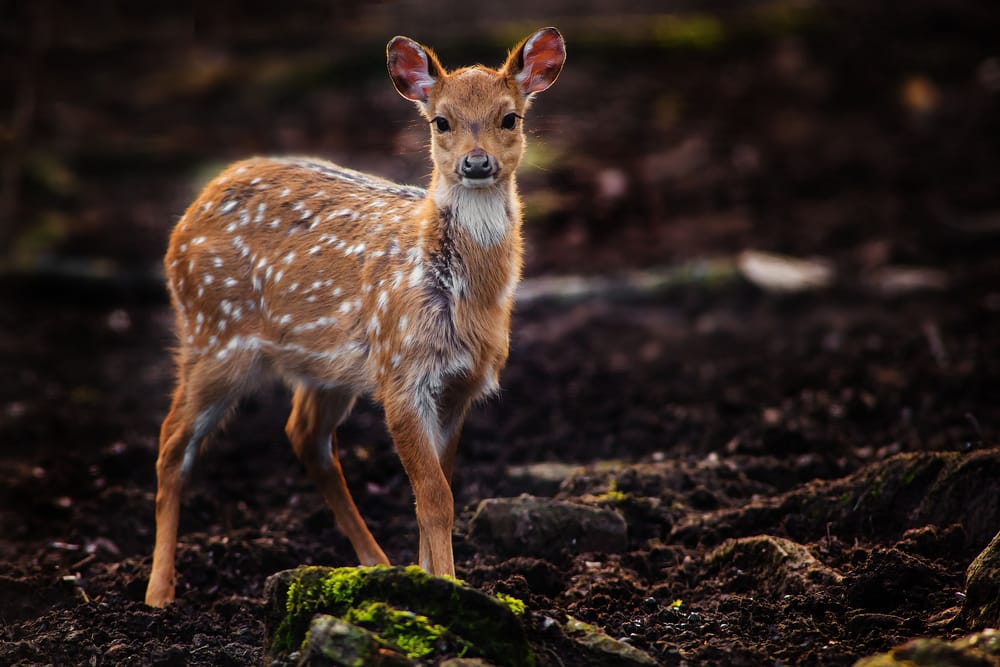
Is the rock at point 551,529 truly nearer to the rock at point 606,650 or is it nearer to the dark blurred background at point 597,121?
the rock at point 606,650

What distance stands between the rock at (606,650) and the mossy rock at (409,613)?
260 mm

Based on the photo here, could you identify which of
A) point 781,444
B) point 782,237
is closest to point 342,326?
point 781,444

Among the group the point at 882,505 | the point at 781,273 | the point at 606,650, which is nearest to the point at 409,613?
the point at 606,650

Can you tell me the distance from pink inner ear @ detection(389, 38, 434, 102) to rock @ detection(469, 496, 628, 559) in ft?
6.86

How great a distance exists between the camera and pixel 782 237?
1195 cm

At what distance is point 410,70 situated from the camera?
5773 mm

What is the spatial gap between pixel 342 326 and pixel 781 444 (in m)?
2.89

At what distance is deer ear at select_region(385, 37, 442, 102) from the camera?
→ 5.70 meters

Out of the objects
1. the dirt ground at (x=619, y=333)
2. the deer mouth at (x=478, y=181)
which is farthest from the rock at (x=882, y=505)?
the deer mouth at (x=478, y=181)

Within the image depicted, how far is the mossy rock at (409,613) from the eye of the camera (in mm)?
4230

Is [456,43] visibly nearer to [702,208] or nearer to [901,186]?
[702,208]

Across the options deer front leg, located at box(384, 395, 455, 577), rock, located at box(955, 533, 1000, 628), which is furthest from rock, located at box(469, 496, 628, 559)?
rock, located at box(955, 533, 1000, 628)

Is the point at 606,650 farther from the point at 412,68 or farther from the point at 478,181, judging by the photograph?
the point at 412,68

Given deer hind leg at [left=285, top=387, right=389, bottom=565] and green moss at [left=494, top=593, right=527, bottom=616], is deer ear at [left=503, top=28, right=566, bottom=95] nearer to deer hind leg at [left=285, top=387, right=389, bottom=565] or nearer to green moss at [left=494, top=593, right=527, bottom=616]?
deer hind leg at [left=285, top=387, right=389, bottom=565]
